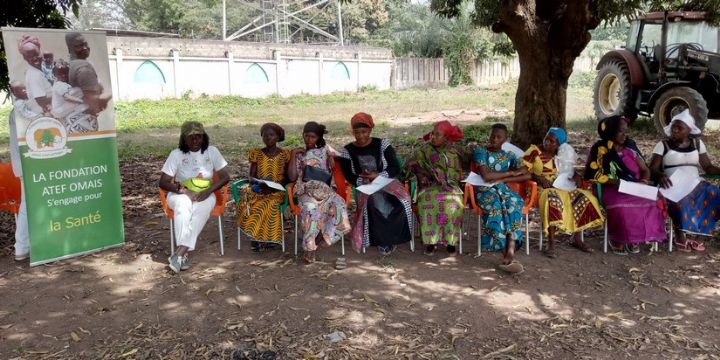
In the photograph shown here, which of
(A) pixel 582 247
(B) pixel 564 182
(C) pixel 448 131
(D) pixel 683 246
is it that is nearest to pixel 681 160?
(D) pixel 683 246

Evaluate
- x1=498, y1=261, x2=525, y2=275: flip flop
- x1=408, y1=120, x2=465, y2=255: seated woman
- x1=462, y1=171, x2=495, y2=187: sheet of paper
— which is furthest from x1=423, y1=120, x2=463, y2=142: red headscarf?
x1=498, y1=261, x2=525, y2=275: flip flop

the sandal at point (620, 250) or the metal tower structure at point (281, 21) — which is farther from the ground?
the metal tower structure at point (281, 21)

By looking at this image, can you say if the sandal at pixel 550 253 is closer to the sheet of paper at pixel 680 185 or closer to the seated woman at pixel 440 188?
the seated woman at pixel 440 188

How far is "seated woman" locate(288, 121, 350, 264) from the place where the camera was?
482 centimetres

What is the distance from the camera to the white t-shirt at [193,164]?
499 cm

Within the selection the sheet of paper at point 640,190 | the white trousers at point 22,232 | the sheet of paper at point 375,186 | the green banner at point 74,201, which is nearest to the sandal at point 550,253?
the sheet of paper at point 640,190

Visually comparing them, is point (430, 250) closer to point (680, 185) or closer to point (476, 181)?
point (476, 181)

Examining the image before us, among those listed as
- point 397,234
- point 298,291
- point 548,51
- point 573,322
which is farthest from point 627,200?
point 548,51

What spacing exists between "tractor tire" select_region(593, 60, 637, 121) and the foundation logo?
1123cm

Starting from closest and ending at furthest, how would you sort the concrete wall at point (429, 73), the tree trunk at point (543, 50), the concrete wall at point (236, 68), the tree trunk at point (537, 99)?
the tree trunk at point (543, 50) → the tree trunk at point (537, 99) → the concrete wall at point (236, 68) → the concrete wall at point (429, 73)

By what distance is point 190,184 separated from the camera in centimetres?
496

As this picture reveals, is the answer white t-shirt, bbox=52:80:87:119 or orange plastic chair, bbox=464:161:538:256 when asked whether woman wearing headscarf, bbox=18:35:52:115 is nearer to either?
white t-shirt, bbox=52:80:87:119

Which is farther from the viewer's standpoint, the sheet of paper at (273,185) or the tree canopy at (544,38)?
the tree canopy at (544,38)

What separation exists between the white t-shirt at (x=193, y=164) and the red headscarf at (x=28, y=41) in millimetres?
1290
